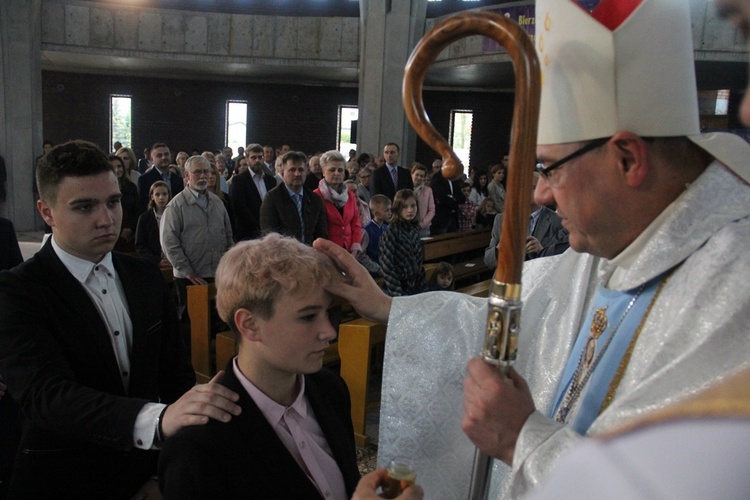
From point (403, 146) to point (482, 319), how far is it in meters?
12.6

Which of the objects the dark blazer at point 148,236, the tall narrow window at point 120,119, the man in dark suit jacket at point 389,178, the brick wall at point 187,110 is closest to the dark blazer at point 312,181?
the man in dark suit jacket at point 389,178

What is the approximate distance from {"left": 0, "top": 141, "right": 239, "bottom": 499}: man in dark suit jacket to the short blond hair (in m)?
0.26

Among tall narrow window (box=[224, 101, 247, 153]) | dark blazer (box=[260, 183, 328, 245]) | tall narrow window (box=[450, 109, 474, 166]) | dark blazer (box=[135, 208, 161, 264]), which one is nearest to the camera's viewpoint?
dark blazer (box=[260, 183, 328, 245])

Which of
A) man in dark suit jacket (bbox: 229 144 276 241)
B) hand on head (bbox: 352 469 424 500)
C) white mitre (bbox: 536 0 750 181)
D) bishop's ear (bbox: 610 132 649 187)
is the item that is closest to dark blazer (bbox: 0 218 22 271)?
hand on head (bbox: 352 469 424 500)

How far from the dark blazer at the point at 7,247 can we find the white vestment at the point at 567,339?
194cm

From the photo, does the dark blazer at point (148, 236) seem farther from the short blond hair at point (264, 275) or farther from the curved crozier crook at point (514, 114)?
the curved crozier crook at point (514, 114)

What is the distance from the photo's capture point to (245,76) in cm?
1761

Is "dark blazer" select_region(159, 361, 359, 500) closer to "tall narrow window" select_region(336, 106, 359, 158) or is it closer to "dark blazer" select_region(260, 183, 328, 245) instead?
"dark blazer" select_region(260, 183, 328, 245)

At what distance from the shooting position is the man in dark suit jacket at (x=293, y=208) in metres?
5.57

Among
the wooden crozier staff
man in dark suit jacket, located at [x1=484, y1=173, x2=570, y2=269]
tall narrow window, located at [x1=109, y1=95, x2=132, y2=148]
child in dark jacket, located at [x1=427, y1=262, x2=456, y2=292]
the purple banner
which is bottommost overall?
child in dark jacket, located at [x1=427, y1=262, x2=456, y2=292]

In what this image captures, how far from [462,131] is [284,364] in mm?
18259

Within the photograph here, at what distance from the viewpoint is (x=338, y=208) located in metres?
6.12

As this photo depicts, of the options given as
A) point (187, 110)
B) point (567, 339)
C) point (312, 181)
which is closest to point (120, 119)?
point (187, 110)

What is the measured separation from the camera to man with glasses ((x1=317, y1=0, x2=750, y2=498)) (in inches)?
45.1
